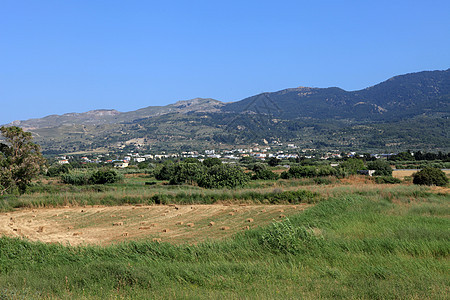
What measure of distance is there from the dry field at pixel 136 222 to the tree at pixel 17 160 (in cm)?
308

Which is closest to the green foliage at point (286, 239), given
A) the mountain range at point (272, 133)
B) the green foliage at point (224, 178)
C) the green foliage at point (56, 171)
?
the green foliage at point (224, 178)

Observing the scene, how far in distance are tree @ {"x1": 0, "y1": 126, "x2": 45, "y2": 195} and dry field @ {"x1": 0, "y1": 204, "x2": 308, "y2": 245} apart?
10.1 feet

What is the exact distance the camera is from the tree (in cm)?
2295

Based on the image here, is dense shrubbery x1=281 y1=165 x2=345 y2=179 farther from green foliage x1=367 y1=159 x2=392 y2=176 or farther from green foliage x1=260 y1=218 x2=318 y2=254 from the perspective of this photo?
green foliage x1=260 y1=218 x2=318 y2=254

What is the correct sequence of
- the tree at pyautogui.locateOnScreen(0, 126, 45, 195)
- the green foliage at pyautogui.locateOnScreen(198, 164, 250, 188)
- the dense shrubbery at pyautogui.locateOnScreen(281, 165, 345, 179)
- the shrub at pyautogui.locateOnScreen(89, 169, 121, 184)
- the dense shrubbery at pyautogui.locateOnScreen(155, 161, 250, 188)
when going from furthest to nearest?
the dense shrubbery at pyautogui.locateOnScreen(281, 165, 345, 179) → the shrub at pyautogui.locateOnScreen(89, 169, 121, 184) → the dense shrubbery at pyautogui.locateOnScreen(155, 161, 250, 188) → the green foliage at pyautogui.locateOnScreen(198, 164, 250, 188) → the tree at pyautogui.locateOnScreen(0, 126, 45, 195)

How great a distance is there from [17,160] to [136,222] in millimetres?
10412

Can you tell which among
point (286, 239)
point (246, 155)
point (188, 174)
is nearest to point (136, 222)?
point (286, 239)

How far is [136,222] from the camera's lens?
1714cm

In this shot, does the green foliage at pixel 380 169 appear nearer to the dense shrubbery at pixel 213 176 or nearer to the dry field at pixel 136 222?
the dense shrubbery at pixel 213 176

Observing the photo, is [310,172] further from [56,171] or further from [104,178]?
[56,171]

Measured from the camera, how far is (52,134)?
643 ft

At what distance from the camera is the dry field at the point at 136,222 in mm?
14117

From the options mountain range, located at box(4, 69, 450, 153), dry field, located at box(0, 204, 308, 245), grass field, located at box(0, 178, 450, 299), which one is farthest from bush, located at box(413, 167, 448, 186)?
mountain range, located at box(4, 69, 450, 153)

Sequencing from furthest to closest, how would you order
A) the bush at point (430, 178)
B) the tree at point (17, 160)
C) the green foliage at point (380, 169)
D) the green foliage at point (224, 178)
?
1. the green foliage at point (380, 169)
2. the green foliage at point (224, 178)
3. the bush at point (430, 178)
4. the tree at point (17, 160)
